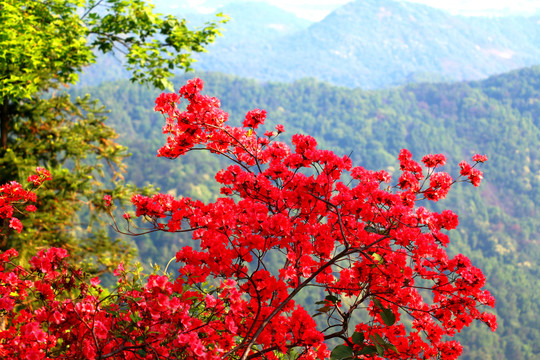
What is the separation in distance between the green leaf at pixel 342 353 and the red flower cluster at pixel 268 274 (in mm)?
10

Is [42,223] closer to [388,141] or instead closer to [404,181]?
[404,181]

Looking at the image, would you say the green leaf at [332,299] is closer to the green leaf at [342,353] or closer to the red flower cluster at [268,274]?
the red flower cluster at [268,274]

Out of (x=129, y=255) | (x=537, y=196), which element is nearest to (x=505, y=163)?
(x=537, y=196)

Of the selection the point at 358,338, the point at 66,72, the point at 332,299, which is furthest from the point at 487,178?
the point at 358,338

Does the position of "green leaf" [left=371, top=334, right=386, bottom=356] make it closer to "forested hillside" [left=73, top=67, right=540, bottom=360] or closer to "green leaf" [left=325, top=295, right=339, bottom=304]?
"green leaf" [left=325, top=295, right=339, bottom=304]

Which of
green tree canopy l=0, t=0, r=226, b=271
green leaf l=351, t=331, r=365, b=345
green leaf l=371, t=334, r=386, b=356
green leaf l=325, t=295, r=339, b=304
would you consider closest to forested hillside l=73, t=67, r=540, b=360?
green tree canopy l=0, t=0, r=226, b=271

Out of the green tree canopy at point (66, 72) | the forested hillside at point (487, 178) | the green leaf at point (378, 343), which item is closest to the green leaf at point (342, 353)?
the green leaf at point (378, 343)

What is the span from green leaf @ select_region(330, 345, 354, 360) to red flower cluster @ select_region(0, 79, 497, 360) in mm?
10

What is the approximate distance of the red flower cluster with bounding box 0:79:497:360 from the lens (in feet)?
7.95

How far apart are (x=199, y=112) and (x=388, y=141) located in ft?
659

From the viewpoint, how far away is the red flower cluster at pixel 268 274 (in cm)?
242

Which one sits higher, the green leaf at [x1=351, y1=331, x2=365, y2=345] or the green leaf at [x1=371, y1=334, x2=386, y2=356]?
the green leaf at [x1=371, y1=334, x2=386, y2=356]

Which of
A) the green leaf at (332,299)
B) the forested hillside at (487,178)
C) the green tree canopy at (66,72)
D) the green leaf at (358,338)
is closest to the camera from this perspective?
the green leaf at (358,338)

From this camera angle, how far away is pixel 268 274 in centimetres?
292
